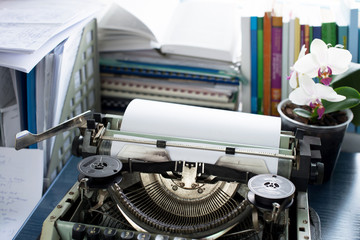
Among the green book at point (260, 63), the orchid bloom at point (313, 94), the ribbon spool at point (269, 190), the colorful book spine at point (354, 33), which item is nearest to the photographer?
the ribbon spool at point (269, 190)

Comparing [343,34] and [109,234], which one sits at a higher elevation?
[343,34]

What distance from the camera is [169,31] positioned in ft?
6.68

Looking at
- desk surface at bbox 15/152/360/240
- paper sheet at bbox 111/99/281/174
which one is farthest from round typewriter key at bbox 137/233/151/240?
desk surface at bbox 15/152/360/240

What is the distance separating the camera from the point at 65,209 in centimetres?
134

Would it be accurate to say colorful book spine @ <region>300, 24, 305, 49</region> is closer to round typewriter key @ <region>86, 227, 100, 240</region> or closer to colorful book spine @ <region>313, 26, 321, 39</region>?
colorful book spine @ <region>313, 26, 321, 39</region>

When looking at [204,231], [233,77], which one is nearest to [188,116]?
[204,231]

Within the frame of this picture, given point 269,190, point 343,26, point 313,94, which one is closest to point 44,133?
point 269,190

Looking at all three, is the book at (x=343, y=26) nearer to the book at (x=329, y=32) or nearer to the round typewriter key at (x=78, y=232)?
the book at (x=329, y=32)

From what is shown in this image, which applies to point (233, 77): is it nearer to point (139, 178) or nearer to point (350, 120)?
point (350, 120)

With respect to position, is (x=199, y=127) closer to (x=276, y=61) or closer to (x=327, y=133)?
(x=327, y=133)

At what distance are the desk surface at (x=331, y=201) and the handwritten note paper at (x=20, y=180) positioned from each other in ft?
0.15

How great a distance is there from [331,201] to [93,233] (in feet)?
2.71

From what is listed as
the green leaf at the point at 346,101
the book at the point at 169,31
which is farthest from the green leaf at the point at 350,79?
the book at the point at 169,31

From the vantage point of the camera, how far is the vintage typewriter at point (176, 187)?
1.28 meters
